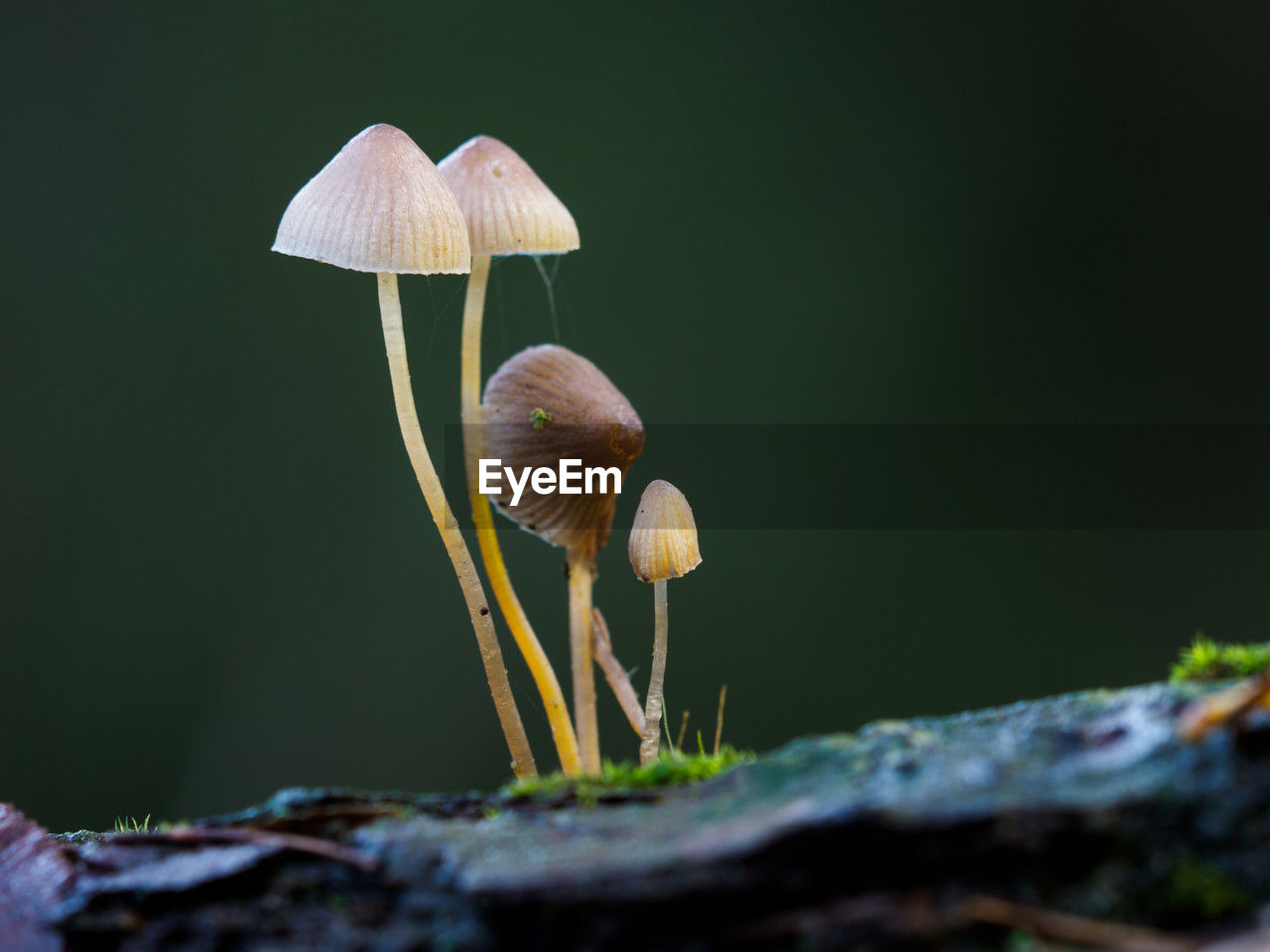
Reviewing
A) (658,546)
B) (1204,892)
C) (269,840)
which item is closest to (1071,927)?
(1204,892)

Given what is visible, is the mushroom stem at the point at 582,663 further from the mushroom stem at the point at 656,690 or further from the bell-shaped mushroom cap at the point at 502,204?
the bell-shaped mushroom cap at the point at 502,204

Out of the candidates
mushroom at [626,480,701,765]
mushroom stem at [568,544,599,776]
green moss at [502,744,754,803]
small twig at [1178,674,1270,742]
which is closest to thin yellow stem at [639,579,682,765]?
mushroom at [626,480,701,765]

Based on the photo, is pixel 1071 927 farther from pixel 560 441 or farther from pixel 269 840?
pixel 560 441

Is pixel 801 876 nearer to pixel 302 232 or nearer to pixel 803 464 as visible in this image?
pixel 302 232

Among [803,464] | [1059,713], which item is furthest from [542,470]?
[803,464]

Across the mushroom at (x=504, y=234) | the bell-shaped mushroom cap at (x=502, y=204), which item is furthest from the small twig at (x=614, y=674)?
the bell-shaped mushroom cap at (x=502, y=204)
